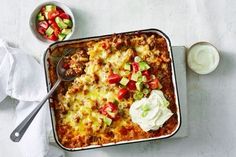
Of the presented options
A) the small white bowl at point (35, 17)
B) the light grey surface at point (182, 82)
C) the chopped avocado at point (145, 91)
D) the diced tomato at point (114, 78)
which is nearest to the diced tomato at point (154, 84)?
the chopped avocado at point (145, 91)

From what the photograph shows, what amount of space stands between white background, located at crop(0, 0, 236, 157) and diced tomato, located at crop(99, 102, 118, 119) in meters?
0.39

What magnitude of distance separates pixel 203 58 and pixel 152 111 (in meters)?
0.49

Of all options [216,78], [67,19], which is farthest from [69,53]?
[216,78]

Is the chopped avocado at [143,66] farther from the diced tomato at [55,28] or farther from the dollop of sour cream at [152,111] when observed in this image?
the diced tomato at [55,28]

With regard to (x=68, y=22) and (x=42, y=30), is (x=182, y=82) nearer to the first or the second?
(x=68, y=22)

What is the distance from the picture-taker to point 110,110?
8.09 feet

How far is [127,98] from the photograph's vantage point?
8.16 ft

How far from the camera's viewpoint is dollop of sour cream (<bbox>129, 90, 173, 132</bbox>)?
2.43 meters

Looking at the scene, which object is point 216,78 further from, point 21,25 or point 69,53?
point 21,25

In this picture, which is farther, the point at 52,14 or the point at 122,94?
the point at 52,14

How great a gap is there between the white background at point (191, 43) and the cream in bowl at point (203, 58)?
0.06 m

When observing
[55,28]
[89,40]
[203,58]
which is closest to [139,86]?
[89,40]

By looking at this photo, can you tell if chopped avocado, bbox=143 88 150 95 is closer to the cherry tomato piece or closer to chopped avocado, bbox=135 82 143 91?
chopped avocado, bbox=135 82 143 91

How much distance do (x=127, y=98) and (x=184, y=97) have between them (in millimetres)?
389
